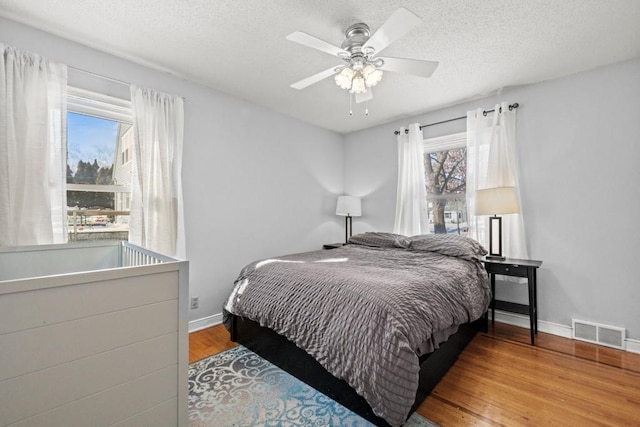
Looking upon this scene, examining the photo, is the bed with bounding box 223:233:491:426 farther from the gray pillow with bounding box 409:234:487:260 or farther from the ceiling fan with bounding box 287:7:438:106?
the ceiling fan with bounding box 287:7:438:106

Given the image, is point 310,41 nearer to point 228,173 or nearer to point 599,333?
point 228,173

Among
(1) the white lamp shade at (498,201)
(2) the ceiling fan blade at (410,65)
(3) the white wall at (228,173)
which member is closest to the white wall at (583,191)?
(1) the white lamp shade at (498,201)

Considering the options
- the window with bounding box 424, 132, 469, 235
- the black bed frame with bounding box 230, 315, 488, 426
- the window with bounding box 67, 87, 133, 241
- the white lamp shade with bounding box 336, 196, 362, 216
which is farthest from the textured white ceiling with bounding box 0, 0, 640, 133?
the black bed frame with bounding box 230, 315, 488, 426

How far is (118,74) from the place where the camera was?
2426mm

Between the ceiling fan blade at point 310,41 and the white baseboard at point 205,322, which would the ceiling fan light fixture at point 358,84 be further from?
the white baseboard at point 205,322

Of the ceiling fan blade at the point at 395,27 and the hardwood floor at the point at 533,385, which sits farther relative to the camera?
the hardwood floor at the point at 533,385

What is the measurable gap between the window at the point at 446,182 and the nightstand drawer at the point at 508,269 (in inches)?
28.7

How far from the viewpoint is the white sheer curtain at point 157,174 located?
8.07ft

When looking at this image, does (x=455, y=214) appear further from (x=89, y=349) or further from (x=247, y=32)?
(x=89, y=349)

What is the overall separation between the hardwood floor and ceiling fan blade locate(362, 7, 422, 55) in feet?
7.10

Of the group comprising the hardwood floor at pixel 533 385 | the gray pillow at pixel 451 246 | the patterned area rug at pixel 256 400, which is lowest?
the hardwood floor at pixel 533 385

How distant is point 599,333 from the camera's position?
2.48 m

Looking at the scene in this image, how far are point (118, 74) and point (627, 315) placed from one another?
4759 mm

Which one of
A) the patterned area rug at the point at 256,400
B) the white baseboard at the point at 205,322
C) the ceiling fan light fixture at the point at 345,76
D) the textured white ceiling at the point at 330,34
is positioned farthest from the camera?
the white baseboard at the point at 205,322
